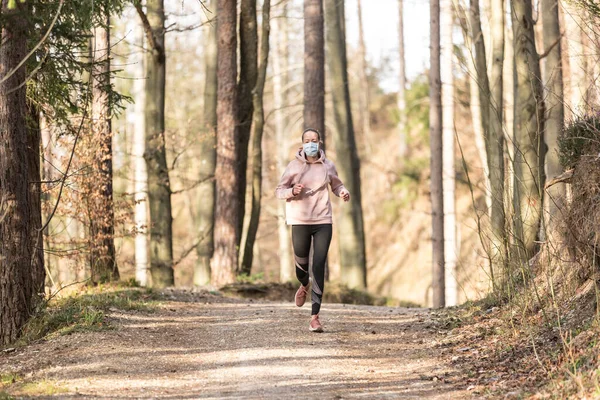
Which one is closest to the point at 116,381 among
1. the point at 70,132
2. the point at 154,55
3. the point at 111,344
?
the point at 111,344

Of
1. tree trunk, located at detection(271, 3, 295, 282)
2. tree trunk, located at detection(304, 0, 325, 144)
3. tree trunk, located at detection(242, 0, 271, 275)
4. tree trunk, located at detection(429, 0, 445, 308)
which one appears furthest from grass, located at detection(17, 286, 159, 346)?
tree trunk, located at detection(271, 3, 295, 282)

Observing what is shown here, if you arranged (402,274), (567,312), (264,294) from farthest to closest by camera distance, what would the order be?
1. (402,274)
2. (264,294)
3. (567,312)

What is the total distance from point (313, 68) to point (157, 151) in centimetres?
475

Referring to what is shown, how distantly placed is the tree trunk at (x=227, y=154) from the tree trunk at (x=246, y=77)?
94 centimetres

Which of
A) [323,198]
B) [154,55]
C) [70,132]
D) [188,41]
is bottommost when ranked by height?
[323,198]

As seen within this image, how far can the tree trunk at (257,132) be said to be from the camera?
1944 centimetres

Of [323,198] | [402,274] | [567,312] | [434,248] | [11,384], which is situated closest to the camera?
[11,384]

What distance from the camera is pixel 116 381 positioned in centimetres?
806

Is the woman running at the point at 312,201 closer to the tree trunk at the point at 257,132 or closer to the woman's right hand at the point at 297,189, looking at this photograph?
the woman's right hand at the point at 297,189

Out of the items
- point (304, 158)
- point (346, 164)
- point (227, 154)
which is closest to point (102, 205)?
point (227, 154)

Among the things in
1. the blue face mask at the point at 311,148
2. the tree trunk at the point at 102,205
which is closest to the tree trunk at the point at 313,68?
the tree trunk at the point at 102,205

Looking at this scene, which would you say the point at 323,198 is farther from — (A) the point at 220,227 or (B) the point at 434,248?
(B) the point at 434,248

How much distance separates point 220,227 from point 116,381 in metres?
9.97

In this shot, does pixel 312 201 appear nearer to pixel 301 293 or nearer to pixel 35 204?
pixel 301 293
